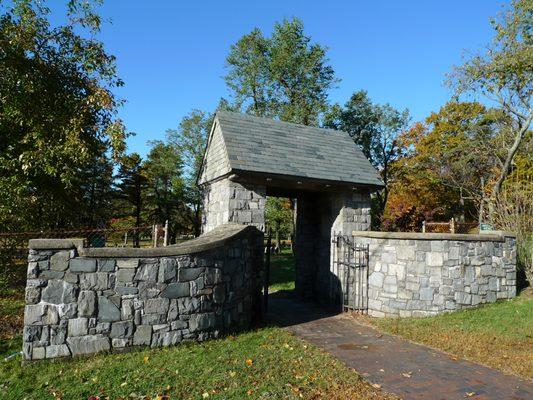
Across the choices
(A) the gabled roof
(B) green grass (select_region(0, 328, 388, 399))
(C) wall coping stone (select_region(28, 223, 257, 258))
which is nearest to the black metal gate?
(A) the gabled roof

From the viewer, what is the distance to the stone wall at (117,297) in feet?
17.2

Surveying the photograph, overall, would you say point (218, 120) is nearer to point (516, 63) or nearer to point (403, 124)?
point (516, 63)

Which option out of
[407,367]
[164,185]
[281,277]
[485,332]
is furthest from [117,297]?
[164,185]

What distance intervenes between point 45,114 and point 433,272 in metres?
9.56

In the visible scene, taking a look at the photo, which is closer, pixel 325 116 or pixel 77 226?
pixel 77 226

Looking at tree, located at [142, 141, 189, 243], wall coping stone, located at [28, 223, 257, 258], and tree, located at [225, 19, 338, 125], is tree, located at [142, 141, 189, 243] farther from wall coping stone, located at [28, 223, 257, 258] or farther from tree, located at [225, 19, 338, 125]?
wall coping stone, located at [28, 223, 257, 258]

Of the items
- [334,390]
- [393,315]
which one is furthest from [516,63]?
[334,390]

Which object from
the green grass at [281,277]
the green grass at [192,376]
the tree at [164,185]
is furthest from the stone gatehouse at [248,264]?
the tree at [164,185]

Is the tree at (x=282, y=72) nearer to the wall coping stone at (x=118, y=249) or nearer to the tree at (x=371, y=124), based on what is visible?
the tree at (x=371, y=124)

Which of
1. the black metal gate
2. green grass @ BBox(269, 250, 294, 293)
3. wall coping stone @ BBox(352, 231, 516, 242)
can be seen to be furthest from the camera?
green grass @ BBox(269, 250, 294, 293)

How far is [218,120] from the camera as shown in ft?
32.9

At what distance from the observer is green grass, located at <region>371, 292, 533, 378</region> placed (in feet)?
18.9

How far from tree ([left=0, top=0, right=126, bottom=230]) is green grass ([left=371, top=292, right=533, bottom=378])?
7.93 metres

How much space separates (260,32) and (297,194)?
14112 millimetres
